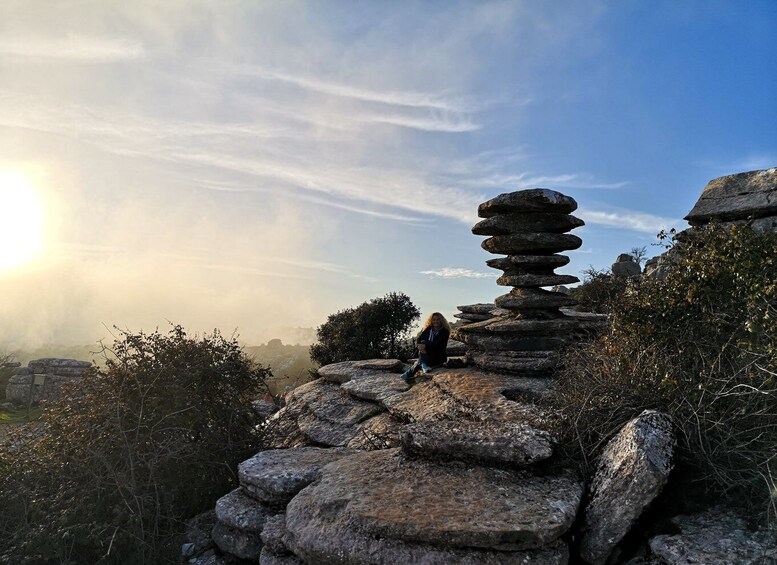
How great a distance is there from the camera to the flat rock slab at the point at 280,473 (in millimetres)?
6289

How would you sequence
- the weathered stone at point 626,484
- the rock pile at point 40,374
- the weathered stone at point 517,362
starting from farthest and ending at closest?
1. the rock pile at point 40,374
2. the weathered stone at point 517,362
3. the weathered stone at point 626,484

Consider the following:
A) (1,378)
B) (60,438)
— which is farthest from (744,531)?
(1,378)

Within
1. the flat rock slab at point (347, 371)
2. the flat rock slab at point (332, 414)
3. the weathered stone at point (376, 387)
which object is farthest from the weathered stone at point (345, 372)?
the weathered stone at point (376, 387)

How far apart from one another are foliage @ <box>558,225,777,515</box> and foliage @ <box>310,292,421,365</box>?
12.3 metres

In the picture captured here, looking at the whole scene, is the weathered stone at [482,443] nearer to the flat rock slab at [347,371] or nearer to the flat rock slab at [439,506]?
the flat rock slab at [439,506]

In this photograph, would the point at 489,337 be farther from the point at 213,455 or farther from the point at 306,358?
the point at 306,358

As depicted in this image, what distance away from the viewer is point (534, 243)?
1179 cm

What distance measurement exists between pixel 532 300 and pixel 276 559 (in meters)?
7.91

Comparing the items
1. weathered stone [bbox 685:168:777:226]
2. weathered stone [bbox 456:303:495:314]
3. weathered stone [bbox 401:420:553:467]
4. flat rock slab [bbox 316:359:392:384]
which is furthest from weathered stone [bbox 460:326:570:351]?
weathered stone [bbox 401:420:553:467]

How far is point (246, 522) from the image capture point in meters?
6.18

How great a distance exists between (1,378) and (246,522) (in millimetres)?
27570

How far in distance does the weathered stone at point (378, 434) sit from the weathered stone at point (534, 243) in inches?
210

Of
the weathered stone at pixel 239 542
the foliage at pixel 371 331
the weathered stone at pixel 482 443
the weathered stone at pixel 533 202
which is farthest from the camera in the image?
the foliage at pixel 371 331

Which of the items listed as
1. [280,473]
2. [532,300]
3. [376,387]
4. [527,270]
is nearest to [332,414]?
[376,387]
